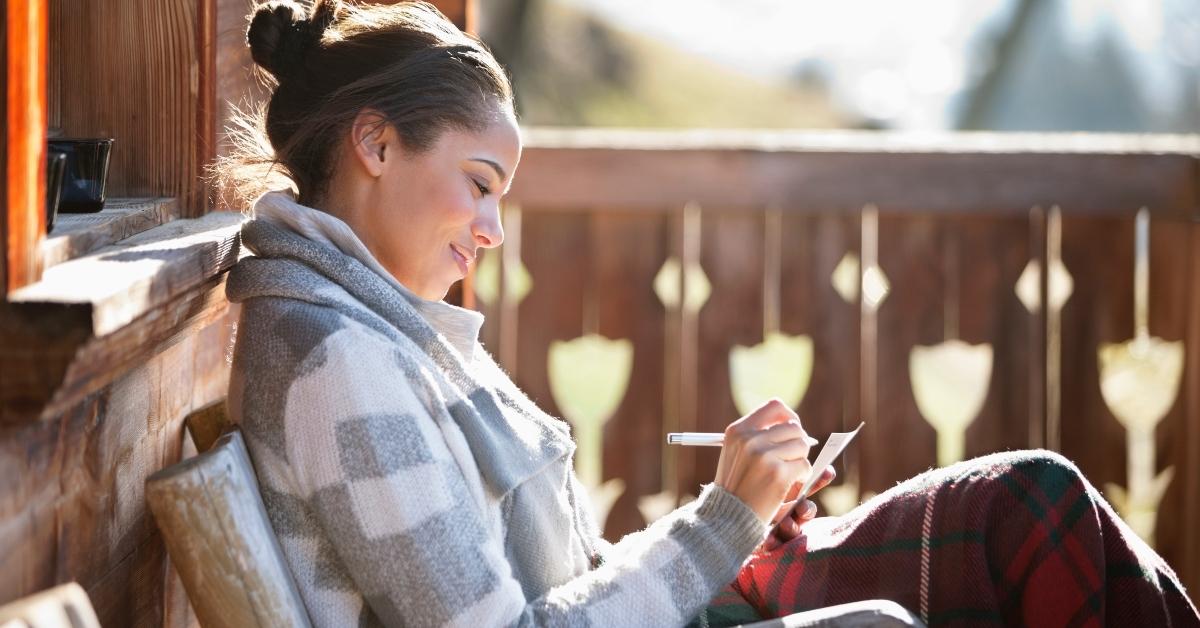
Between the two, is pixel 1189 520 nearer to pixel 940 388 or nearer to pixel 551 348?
pixel 940 388

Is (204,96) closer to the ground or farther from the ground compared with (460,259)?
farther from the ground

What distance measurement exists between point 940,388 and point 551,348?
1.04 metres

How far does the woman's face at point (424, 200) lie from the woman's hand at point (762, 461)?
1.37 feet

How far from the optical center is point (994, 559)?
1657mm

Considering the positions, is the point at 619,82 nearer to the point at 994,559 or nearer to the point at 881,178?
the point at 881,178

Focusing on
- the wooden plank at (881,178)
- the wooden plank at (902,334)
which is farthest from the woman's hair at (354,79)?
the wooden plank at (902,334)

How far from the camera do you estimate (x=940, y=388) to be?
3.53 m

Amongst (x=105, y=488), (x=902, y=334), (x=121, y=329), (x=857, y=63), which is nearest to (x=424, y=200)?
(x=105, y=488)

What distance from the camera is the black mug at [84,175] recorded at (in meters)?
1.44

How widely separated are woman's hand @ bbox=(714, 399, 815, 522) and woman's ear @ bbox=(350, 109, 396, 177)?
1.80 feet

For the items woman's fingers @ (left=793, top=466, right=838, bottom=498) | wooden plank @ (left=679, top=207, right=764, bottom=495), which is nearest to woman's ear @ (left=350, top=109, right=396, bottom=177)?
woman's fingers @ (left=793, top=466, right=838, bottom=498)

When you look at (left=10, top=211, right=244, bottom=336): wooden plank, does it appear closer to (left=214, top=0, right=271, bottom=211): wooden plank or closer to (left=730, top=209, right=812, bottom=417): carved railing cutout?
(left=214, top=0, right=271, bottom=211): wooden plank

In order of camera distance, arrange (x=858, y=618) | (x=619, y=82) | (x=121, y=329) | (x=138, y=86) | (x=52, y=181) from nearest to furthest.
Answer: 1. (x=121, y=329)
2. (x=52, y=181)
3. (x=858, y=618)
4. (x=138, y=86)
5. (x=619, y=82)

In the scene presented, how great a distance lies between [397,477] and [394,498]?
21mm
